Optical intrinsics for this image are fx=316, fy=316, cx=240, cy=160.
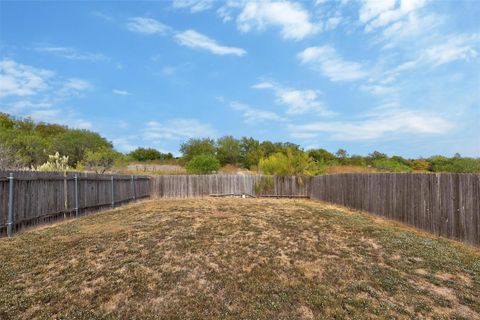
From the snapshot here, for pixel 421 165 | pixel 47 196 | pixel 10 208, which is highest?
pixel 421 165

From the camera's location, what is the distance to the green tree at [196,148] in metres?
54.8

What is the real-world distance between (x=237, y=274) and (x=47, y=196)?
7.72 m

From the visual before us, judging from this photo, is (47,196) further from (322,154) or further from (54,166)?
(322,154)

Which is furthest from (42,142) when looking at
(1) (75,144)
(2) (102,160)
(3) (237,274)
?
(3) (237,274)

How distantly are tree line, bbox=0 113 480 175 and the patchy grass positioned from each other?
47.4 feet

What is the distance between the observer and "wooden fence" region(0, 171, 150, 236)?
8.58 metres

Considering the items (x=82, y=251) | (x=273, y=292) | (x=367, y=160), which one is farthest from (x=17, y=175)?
(x=367, y=160)

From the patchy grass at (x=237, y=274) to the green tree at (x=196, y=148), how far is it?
4566 centimetres

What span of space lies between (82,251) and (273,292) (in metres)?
4.42

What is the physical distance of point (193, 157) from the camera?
3875 cm

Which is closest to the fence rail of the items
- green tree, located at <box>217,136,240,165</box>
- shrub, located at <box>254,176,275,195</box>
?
shrub, located at <box>254,176,275,195</box>

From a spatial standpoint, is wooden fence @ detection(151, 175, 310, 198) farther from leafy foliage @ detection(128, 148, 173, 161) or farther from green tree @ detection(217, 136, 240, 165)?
leafy foliage @ detection(128, 148, 173, 161)

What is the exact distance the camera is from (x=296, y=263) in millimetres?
6344

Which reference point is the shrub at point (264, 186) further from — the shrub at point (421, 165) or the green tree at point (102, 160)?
the shrub at point (421, 165)
